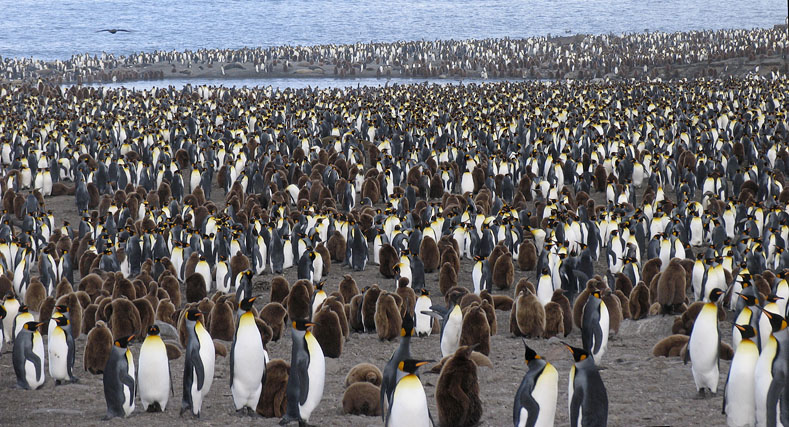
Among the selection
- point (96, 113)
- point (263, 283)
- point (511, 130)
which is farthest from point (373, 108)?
point (263, 283)

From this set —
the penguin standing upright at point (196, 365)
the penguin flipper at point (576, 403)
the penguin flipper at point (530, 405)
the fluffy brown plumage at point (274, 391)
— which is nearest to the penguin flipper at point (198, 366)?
the penguin standing upright at point (196, 365)

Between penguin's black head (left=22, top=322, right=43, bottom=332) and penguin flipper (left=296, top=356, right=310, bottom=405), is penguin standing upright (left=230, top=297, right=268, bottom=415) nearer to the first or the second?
penguin flipper (left=296, top=356, right=310, bottom=405)

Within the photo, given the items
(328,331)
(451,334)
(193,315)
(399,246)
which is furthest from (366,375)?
(399,246)

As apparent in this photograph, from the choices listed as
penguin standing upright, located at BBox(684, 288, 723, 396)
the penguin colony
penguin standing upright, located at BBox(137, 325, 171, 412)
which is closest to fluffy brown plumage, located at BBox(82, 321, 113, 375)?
the penguin colony

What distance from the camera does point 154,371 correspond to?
5.50m

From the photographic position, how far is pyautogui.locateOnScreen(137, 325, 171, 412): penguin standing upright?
5488 millimetres

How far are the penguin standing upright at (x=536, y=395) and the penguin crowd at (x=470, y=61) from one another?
32.2 m

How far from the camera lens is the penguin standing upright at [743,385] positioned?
4.76 metres

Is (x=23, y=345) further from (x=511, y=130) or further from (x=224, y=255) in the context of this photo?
(x=511, y=130)

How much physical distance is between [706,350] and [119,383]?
12.8 ft

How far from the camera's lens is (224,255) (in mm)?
10188

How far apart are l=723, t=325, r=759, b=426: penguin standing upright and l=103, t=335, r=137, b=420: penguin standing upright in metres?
3.80

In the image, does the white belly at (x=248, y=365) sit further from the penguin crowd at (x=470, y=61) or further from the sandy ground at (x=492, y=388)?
the penguin crowd at (x=470, y=61)

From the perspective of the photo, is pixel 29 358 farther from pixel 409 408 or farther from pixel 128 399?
pixel 409 408
